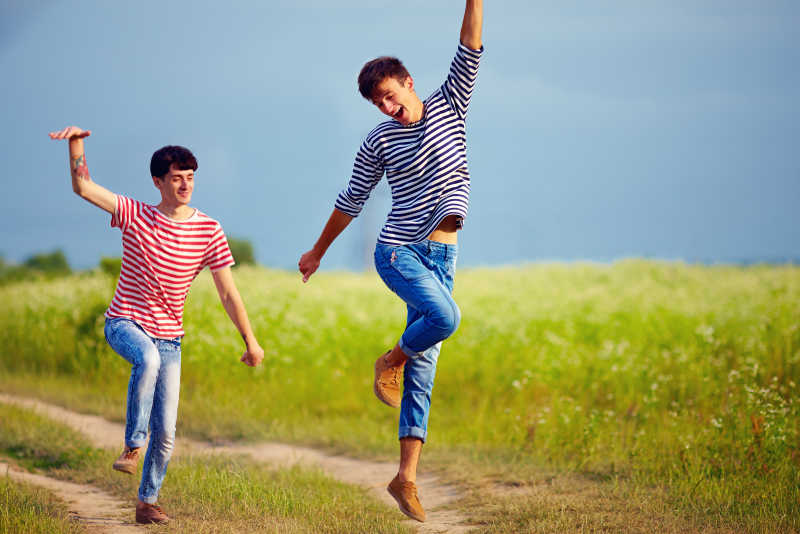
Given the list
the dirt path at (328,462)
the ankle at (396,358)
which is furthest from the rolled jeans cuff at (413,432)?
the dirt path at (328,462)

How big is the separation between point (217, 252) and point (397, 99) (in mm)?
1486

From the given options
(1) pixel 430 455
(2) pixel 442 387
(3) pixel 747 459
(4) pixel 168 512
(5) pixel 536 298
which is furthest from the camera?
(5) pixel 536 298

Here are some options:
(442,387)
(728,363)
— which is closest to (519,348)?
(442,387)

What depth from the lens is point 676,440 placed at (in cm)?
758

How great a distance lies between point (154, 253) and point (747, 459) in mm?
5182

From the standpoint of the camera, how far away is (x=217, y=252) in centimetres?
507

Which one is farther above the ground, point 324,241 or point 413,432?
point 324,241

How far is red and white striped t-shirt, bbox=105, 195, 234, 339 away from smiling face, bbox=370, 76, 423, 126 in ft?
4.40

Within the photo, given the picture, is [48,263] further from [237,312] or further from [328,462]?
[237,312]

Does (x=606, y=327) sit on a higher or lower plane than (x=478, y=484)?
higher

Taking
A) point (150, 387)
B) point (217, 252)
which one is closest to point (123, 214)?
point (217, 252)

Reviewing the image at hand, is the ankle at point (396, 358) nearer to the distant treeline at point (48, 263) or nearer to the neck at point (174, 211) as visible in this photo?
the neck at point (174, 211)

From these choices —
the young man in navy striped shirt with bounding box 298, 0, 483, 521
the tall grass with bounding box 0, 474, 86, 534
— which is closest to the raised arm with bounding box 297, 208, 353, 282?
the young man in navy striped shirt with bounding box 298, 0, 483, 521

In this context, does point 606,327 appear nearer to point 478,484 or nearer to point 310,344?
point 310,344
